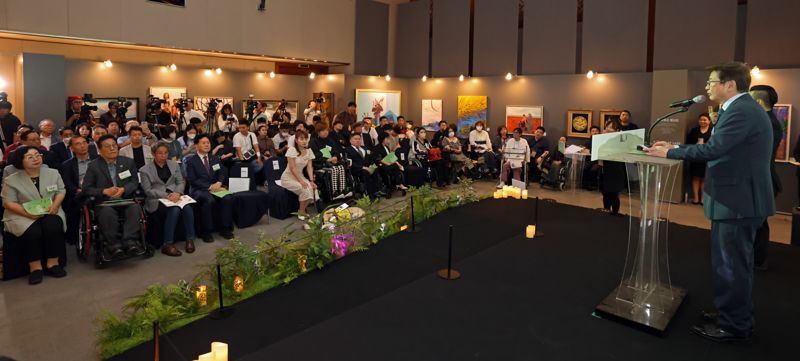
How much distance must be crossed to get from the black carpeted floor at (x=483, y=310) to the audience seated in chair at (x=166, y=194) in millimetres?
2533

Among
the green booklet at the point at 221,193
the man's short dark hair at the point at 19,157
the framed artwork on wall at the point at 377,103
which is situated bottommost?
the green booklet at the point at 221,193

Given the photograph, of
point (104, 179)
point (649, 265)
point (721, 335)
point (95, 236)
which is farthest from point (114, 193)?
point (721, 335)

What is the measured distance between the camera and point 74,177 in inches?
237

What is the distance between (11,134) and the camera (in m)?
8.48

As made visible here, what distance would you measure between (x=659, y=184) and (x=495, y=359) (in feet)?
5.18

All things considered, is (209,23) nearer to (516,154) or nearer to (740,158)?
(516,154)

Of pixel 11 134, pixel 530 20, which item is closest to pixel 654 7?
pixel 530 20

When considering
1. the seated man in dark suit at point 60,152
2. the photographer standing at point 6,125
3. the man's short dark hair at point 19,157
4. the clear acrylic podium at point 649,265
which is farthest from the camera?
the photographer standing at point 6,125

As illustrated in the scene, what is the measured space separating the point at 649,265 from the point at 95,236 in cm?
538

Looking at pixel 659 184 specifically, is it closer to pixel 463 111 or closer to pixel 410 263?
pixel 410 263

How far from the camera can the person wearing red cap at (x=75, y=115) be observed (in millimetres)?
9953

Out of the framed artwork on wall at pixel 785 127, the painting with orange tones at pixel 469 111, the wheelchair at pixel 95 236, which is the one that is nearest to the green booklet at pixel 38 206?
the wheelchair at pixel 95 236

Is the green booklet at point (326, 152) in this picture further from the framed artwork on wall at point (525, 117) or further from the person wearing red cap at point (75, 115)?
the framed artwork on wall at point (525, 117)

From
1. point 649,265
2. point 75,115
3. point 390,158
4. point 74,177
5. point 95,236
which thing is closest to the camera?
point 649,265
